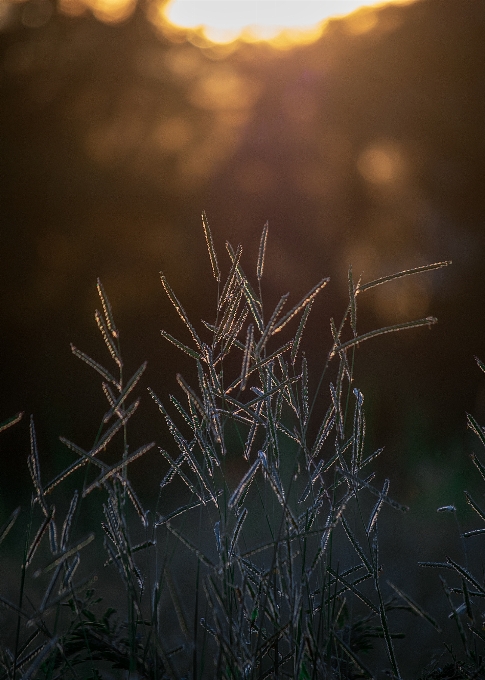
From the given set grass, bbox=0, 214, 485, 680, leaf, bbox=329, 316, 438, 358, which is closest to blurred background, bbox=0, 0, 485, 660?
grass, bbox=0, 214, 485, 680

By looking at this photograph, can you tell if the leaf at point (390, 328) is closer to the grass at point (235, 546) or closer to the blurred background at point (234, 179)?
the grass at point (235, 546)

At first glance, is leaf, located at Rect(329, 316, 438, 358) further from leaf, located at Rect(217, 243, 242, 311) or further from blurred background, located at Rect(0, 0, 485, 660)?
blurred background, located at Rect(0, 0, 485, 660)

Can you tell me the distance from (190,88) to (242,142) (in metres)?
0.41

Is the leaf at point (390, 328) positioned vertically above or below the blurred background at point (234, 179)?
above

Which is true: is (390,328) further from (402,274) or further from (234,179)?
(234,179)

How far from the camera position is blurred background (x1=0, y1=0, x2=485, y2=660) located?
3.42 metres

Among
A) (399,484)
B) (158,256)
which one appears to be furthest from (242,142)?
(399,484)

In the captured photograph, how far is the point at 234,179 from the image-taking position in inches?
147

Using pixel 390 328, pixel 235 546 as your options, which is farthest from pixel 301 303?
pixel 235 546

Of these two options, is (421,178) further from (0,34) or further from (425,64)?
(0,34)

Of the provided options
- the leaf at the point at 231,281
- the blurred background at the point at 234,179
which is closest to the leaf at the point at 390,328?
the leaf at the point at 231,281

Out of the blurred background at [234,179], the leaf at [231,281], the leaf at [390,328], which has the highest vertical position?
the leaf at [231,281]

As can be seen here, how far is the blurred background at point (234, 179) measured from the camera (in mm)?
3422

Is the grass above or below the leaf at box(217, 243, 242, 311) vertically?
below
